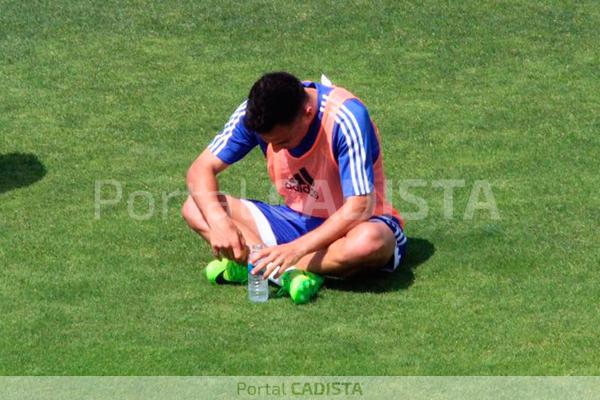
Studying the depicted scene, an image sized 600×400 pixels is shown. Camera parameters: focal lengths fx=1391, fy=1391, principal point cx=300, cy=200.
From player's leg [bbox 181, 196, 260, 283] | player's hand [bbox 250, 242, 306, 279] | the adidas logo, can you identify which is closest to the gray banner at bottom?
player's hand [bbox 250, 242, 306, 279]

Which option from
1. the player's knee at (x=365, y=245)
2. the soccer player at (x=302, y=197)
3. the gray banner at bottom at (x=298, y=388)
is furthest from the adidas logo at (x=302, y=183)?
the gray banner at bottom at (x=298, y=388)

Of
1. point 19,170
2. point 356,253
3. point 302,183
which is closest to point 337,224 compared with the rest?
point 356,253

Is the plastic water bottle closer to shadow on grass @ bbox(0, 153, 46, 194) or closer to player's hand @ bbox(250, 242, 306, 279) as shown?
player's hand @ bbox(250, 242, 306, 279)

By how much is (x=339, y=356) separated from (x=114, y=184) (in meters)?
3.34

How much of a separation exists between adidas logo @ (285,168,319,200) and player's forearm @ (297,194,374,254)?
368 millimetres

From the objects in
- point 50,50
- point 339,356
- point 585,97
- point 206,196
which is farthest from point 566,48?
point 339,356

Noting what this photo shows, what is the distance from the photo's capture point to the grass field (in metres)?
7.18

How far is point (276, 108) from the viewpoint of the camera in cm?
740

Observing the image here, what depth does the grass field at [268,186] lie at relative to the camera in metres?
7.18

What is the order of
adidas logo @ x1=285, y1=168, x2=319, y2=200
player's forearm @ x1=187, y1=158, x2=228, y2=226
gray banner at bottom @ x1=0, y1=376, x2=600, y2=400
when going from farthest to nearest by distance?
1. adidas logo @ x1=285, y1=168, x2=319, y2=200
2. player's forearm @ x1=187, y1=158, x2=228, y2=226
3. gray banner at bottom @ x1=0, y1=376, x2=600, y2=400

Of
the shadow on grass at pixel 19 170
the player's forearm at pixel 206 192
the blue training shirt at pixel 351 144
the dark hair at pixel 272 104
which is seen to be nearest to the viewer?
the dark hair at pixel 272 104

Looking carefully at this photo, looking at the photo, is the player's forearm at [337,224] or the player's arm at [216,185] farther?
the player's arm at [216,185]

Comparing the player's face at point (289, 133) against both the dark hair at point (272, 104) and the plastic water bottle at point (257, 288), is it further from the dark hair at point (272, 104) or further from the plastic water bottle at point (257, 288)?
the plastic water bottle at point (257, 288)

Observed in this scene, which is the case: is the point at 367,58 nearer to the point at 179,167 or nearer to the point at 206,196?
the point at 179,167
